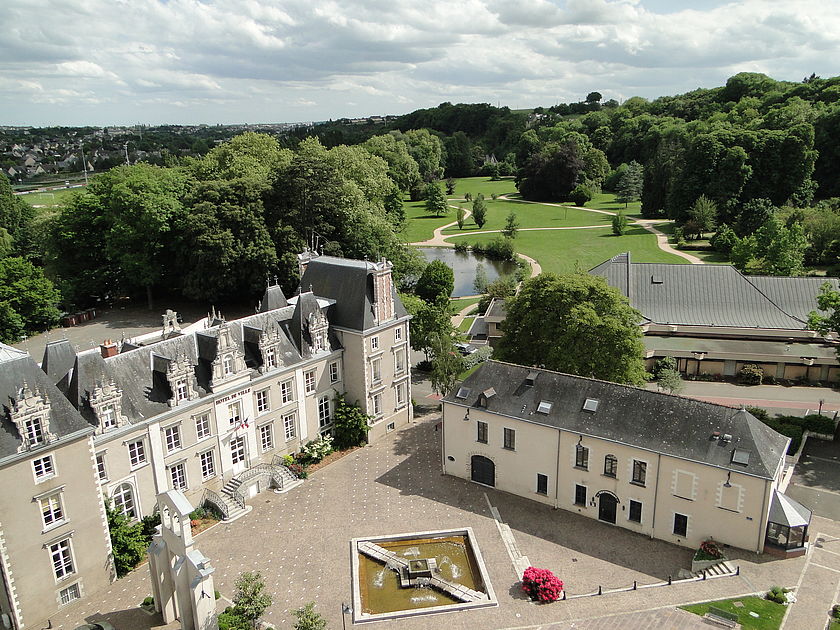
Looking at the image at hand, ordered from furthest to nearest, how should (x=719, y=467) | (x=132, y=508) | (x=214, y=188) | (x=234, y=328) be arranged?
(x=214, y=188), (x=234, y=328), (x=132, y=508), (x=719, y=467)

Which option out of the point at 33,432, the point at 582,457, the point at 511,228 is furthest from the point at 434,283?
the point at 33,432

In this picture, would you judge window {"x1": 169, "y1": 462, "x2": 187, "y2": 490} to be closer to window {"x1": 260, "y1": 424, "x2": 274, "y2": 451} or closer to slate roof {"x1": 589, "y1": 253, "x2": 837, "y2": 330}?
window {"x1": 260, "y1": 424, "x2": 274, "y2": 451}

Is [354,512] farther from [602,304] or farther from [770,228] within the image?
[770,228]

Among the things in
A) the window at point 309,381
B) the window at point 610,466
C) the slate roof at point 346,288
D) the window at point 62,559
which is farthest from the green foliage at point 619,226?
the window at point 62,559

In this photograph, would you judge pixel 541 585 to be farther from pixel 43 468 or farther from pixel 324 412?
pixel 43 468

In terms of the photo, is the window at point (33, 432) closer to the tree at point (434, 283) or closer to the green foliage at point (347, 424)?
the green foliage at point (347, 424)

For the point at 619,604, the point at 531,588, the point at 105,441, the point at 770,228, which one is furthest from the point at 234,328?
the point at 770,228

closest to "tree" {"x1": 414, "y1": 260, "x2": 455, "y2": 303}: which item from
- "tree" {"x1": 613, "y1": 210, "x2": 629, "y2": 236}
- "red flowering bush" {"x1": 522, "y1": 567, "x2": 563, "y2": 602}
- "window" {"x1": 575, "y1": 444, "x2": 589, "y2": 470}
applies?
"window" {"x1": 575, "y1": 444, "x2": 589, "y2": 470}
